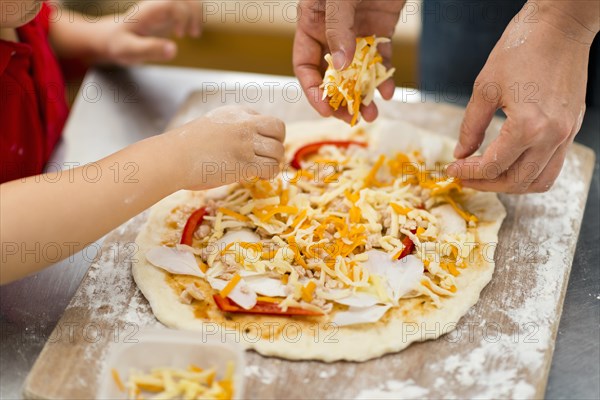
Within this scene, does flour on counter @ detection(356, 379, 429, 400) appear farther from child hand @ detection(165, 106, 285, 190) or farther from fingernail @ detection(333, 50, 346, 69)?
fingernail @ detection(333, 50, 346, 69)

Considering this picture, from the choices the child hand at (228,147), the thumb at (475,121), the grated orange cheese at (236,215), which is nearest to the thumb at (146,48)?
the child hand at (228,147)

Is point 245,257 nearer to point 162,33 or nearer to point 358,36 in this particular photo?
point 358,36

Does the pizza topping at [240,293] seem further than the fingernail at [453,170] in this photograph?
No

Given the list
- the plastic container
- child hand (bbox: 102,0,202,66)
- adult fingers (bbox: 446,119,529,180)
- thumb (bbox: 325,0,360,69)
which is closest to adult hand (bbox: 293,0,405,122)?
thumb (bbox: 325,0,360,69)

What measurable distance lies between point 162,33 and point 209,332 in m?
1.17

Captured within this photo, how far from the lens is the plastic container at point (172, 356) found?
3.91ft

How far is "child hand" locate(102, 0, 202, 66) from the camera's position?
6.83 feet

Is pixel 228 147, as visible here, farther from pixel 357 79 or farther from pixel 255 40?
pixel 255 40

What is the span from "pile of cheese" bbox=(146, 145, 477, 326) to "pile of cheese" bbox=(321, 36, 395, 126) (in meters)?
0.17

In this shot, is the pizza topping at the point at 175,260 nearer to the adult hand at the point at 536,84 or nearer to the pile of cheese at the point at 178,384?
the pile of cheese at the point at 178,384

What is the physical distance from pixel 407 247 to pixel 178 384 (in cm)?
55

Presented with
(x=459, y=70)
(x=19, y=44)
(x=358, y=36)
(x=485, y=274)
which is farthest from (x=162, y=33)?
(x=485, y=274)

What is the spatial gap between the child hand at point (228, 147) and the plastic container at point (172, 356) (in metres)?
0.36

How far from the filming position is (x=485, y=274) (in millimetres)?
1452
